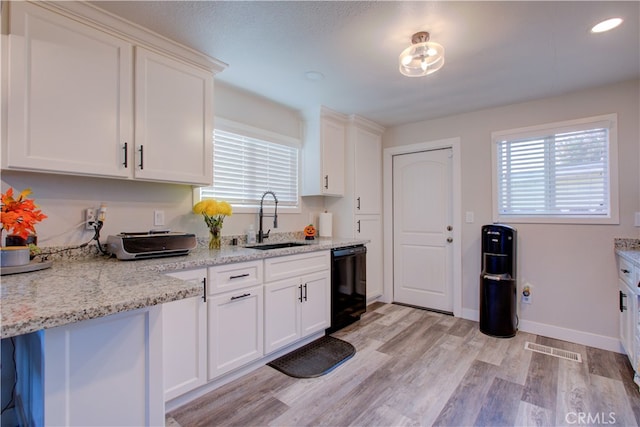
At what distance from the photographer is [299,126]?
3.48m

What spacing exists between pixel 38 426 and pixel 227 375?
132 centimetres

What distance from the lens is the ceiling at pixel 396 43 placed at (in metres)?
1.68

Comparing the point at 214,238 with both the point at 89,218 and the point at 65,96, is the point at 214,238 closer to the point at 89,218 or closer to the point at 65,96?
the point at 89,218

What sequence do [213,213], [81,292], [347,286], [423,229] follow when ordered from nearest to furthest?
1. [81,292]
2. [213,213]
3. [347,286]
4. [423,229]

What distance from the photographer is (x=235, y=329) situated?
6.80ft

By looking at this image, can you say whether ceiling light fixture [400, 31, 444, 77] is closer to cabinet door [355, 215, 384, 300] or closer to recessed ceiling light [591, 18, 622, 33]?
recessed ceiling light [591, 18, 622, 33]

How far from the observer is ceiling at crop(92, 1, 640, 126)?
5.52ft

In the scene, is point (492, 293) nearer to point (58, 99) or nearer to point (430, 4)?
point (430, 4)

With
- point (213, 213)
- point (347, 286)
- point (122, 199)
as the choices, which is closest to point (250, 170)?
point (213, 213)

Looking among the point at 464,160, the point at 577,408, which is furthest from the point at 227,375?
the point at 464,160

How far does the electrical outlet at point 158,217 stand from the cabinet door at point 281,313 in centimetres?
92

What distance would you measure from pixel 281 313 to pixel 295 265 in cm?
39

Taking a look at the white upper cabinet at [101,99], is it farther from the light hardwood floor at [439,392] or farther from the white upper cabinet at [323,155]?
the light hardwood floor at [439,392]

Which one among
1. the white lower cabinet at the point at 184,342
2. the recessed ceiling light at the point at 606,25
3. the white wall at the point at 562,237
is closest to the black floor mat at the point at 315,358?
the white lower cabinet at the point at 184,342
